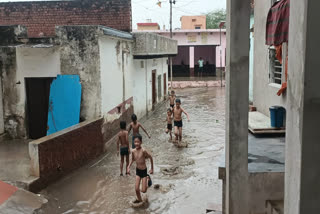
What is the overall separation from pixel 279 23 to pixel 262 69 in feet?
10.1

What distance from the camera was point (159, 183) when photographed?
8.37m

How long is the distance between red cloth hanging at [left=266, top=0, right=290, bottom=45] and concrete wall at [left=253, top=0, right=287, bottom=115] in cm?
165

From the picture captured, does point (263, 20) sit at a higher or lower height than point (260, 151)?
higher

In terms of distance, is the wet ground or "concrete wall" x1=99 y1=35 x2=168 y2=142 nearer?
the wet ground

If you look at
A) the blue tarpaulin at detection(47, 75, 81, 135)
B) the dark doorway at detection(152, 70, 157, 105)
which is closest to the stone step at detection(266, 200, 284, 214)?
the blue tarpaulin at detection(47, 75, 81, 135)

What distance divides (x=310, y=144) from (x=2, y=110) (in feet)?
34.4

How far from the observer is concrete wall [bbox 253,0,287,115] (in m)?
9.49

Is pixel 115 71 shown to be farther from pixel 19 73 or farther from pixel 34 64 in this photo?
pixel 19 73

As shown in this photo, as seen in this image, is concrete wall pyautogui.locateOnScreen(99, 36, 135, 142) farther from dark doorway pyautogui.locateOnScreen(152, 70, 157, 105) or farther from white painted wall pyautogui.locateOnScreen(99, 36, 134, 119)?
dark doorway pyautogui.locateOnScreen(152, 70, 157, 105)

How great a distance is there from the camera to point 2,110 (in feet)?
35.6

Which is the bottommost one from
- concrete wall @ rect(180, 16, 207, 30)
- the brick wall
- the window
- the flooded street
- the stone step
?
the flooded street

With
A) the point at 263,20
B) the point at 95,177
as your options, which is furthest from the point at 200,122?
the point at 95,177

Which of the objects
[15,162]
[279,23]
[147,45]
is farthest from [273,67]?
[15,162]

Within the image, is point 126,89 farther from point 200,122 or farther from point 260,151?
point 260,151
